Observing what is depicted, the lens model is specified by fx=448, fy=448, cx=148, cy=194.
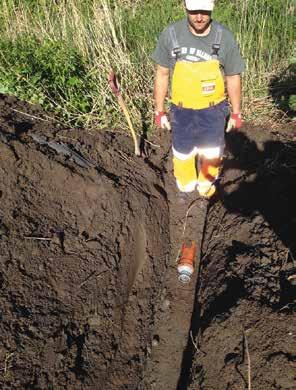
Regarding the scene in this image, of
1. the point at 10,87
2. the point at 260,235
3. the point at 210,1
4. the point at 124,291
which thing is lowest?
the point at 124,291

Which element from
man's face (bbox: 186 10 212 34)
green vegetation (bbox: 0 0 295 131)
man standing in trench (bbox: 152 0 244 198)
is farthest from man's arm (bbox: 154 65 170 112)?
green vegetation (bbox: 0 0 295 131)

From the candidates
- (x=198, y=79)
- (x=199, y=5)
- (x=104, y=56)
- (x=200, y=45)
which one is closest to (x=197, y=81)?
(x=198, y=79)

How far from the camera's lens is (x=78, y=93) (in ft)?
16.4

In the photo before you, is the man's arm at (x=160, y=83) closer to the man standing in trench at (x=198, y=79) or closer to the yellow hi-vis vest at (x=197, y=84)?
the man standing in trench at (x=198, y=79)

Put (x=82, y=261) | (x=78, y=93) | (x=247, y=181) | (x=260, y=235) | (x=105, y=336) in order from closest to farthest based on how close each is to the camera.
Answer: (x=105, y=336) → (x=82, y=261) → (x=260, y=235) → (x=247, y=181) → (x=78, y=93)

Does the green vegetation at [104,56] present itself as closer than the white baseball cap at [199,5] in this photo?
No

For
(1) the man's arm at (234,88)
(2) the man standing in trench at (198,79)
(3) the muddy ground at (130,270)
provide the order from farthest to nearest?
(1) the man's arm at (234,88) → (2) the man standing in trench at (198,79) → (3) the muddy ground at (130,270)

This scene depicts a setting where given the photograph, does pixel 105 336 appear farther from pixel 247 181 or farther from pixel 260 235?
pixel 247 181

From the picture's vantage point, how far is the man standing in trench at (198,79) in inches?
134

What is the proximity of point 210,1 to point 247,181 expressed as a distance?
1968 millimetres

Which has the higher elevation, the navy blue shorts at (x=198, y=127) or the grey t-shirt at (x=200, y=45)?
the grey t-shirt at (x=200, y=45)

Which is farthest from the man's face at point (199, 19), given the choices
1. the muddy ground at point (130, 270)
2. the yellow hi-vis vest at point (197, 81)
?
the muddy ground at point (130, 270)

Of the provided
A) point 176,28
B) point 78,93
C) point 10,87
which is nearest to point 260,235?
point 176,28

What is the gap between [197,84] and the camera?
3574mm
